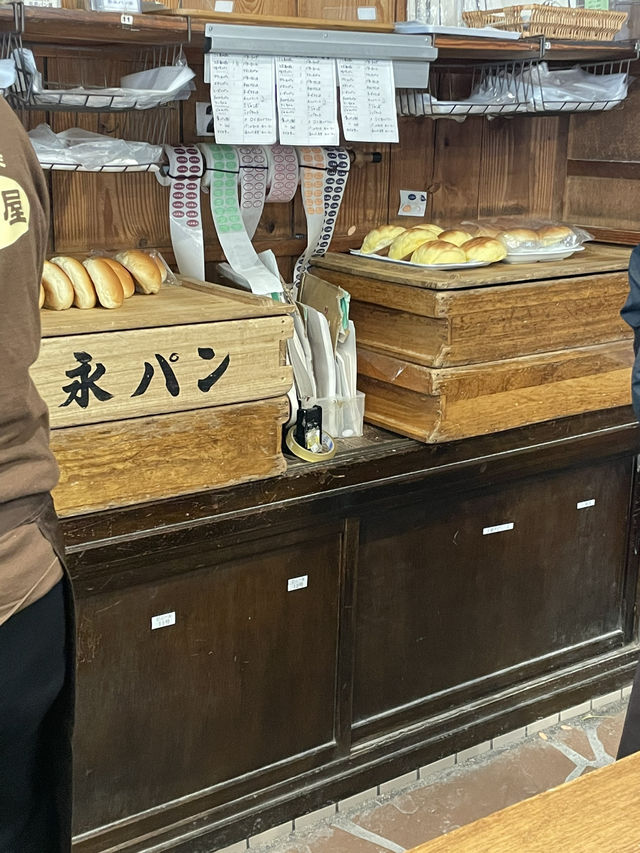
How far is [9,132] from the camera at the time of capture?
1.22 metres

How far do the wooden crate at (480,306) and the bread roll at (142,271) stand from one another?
1.79 feet

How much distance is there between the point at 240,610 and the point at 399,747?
65cm

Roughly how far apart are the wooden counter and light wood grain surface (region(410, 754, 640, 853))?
112 cm

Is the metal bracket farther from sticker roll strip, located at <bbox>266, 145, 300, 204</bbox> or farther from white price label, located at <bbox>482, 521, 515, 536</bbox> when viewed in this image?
white price label, located at <bbox>482, 521, 515, 536</bbox>

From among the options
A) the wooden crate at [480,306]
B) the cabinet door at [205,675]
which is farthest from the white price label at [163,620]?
the wooden crate at [480,306]

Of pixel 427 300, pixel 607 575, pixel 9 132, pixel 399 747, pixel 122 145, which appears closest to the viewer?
pixel 9 132

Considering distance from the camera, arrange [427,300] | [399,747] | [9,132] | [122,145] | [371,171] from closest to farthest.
Result: [9,132] < [122,145] < [427,300] < [399,747] < [371,171]

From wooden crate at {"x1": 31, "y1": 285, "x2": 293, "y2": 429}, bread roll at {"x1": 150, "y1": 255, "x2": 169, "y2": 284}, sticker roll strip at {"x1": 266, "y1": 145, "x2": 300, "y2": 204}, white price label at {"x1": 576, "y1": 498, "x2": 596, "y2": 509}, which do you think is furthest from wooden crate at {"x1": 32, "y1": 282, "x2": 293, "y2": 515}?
white price label at {"x1": 576, "y1": 498, "x2": 596, "y2": 509}

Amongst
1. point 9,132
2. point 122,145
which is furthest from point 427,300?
point 9,132

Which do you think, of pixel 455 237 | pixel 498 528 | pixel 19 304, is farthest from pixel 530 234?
pixel 19 304

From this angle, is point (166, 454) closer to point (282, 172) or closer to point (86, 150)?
point (86, 150)

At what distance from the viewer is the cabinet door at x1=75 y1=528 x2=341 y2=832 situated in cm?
214

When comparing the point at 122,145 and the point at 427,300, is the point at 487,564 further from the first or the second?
the point at 122,145

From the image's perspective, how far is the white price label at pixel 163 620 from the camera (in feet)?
7.11
